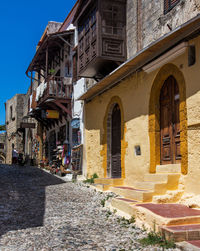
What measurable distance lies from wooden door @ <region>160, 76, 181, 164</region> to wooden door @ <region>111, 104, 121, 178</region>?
2970mm

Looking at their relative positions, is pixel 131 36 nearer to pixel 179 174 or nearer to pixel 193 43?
pixel 193 43

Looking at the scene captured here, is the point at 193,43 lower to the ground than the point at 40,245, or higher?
higher

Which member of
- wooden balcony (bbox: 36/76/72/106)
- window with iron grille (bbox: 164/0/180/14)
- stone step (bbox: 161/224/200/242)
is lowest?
stone step (bbox: 161/224/200/242)

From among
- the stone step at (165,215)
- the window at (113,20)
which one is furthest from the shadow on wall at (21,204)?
the window at (113,20)

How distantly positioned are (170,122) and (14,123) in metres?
24.7

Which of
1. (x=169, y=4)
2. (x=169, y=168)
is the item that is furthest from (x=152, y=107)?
(x=169, y=4)

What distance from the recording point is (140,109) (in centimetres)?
911

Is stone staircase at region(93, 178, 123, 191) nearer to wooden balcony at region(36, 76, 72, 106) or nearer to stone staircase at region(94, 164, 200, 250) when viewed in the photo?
stone staircase at region(94, 164, 200, 250)

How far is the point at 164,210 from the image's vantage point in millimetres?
5703

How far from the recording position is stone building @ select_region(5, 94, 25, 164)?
2986 cm

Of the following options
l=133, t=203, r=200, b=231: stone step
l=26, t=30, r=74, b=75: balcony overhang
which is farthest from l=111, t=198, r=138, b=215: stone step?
l=26, t=30, r=74, b=75: balcony overhang

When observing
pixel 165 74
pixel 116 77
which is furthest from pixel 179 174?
pixel 116 77

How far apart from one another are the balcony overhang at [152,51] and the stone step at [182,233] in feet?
12.6

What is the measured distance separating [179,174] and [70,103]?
9390 mm
